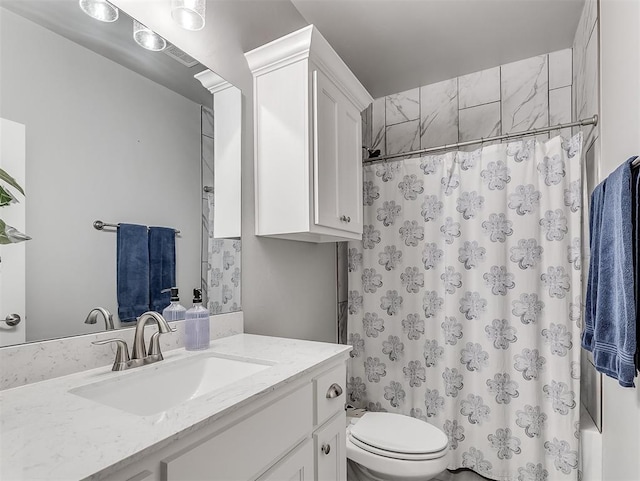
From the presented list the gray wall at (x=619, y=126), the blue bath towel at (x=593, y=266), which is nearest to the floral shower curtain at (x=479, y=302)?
the gray wall at (x=619, y=126)

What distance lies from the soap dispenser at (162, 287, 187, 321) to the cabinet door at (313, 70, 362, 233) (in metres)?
0.60

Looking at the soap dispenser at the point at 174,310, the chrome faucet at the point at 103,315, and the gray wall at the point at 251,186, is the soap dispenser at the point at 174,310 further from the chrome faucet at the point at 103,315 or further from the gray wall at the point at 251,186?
the gray wall at the point at 251,186

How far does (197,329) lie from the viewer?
49.1 inches

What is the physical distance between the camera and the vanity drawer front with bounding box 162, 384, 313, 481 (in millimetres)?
680

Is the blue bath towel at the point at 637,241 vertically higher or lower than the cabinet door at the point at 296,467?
higher

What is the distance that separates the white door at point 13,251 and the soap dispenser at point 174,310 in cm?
41

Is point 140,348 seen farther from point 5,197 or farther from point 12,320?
point 5,197

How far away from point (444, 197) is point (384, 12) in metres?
1.07

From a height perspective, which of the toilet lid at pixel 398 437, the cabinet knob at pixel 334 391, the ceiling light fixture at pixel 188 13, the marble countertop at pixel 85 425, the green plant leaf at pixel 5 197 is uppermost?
the ceiling light fixture at pixel 188 13

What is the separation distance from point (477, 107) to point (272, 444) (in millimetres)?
2574

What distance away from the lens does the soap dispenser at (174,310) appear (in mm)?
1262

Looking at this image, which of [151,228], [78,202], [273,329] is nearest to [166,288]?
[151,228]

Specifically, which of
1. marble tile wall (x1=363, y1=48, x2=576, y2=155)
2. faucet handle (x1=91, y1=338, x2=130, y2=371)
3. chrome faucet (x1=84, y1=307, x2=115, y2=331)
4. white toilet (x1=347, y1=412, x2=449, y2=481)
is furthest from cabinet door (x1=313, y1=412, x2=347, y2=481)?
marble tile wall (x1=363, y1=48, x2=576, y2=155)

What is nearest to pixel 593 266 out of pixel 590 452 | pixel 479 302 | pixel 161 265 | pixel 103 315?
pixel 479 302
